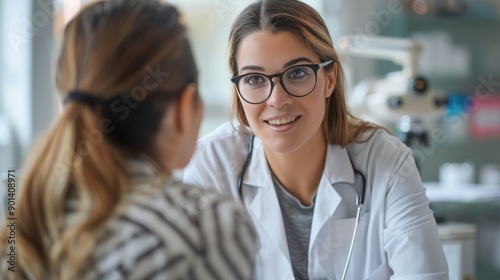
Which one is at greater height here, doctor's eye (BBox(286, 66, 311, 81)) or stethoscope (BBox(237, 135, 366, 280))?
doctor's eye (BBox(286, 66, 311, 81))

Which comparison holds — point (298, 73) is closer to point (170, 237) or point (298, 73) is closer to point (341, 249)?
point (341, 249)

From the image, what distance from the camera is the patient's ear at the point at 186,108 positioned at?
78 cm

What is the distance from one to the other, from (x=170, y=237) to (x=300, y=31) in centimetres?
71

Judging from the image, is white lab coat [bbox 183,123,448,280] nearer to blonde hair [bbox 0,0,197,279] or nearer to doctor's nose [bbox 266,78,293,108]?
doctor's nose [bbox 266,78,293,108]

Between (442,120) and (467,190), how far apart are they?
626mm

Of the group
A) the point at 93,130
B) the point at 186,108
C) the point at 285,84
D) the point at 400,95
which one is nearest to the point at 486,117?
the point at 400,95

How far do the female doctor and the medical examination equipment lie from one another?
63cm

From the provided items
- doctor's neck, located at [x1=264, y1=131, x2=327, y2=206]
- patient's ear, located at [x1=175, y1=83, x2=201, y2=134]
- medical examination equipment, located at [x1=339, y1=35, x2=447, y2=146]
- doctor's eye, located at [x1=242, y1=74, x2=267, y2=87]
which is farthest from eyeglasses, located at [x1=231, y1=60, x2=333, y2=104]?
medical examination equipment, located at [x1=339, y1=35, x2=447, y2=146]

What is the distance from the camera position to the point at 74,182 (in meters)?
0.73

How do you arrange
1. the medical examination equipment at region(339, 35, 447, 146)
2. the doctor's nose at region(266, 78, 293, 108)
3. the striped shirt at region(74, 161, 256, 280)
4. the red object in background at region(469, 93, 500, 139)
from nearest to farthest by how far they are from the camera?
the striped shirt at region(74, 161, 256, 280), the doctor's nose at region(266, 78, 293, 108), the medical examination equipment at region(339, 35, 447, 146), the red object in background at region(469, 93, 500, 139)

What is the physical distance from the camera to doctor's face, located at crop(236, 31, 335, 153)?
1.27 metres

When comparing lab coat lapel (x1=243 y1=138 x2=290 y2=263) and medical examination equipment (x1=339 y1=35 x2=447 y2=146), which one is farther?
medical examination equipment (x1=339 y1=35 x2=447 y2=146)

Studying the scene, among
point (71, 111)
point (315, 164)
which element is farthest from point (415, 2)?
point (71, 111)

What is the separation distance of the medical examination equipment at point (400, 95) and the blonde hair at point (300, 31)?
2.22 feet
